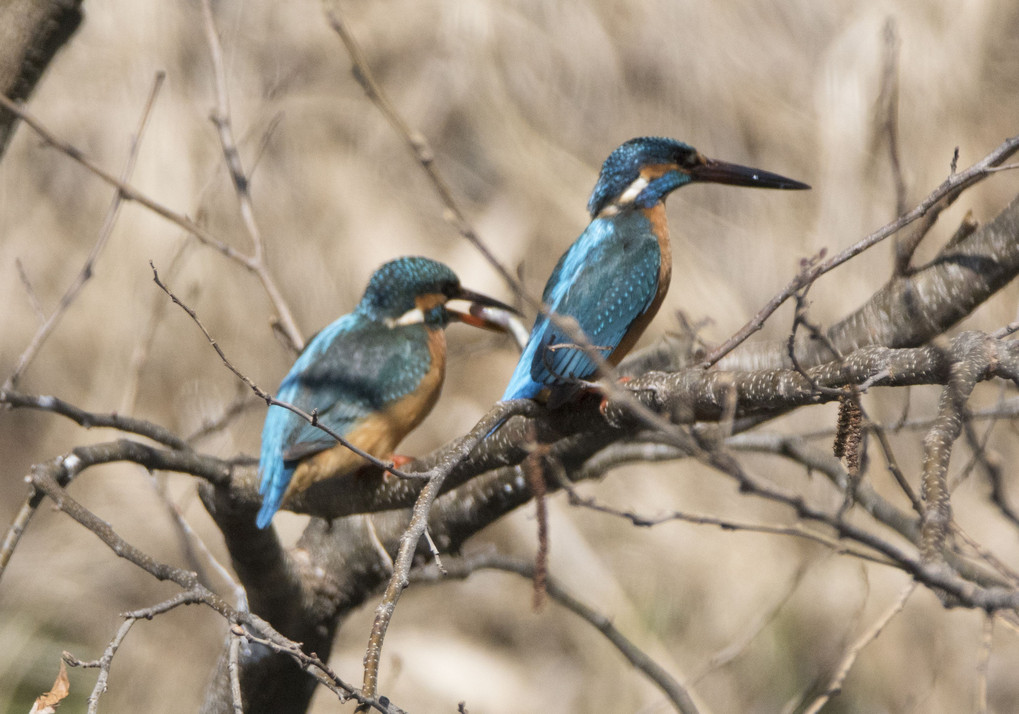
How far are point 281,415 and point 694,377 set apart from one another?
1.24m

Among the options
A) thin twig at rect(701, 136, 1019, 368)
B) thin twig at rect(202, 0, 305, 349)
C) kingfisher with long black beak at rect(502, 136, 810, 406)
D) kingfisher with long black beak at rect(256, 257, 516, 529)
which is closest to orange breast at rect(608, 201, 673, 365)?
kingfisher with long black beak at rect(502, 136, 810, 406)

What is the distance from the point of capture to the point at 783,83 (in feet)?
15.5

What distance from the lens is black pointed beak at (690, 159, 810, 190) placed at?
2.54 meters

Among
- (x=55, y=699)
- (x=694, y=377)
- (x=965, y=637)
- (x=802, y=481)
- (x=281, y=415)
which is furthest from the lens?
(x=802, y=481)

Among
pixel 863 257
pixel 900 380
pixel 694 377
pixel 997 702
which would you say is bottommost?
pixel 900 380

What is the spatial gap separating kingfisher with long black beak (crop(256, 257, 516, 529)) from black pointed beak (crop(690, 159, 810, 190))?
2.10ft

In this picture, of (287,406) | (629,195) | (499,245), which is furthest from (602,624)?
(499,245)

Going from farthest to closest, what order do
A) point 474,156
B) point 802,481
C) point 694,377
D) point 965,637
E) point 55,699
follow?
point 474,156 < point 802,481 < point 965,637 < point 694,377 < point 55,699

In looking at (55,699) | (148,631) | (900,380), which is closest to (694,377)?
(900,380)

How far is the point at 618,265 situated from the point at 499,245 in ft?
7.34

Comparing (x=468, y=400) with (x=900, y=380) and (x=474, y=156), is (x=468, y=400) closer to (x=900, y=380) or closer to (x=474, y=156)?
(x=474, y=156)

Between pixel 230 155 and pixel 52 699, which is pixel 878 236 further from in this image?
pixel 230 155

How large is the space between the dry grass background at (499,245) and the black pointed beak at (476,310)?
4.33 feet

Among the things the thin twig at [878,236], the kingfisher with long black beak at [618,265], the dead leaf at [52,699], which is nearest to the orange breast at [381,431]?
the kingfisher with long black beak at [618,265]
